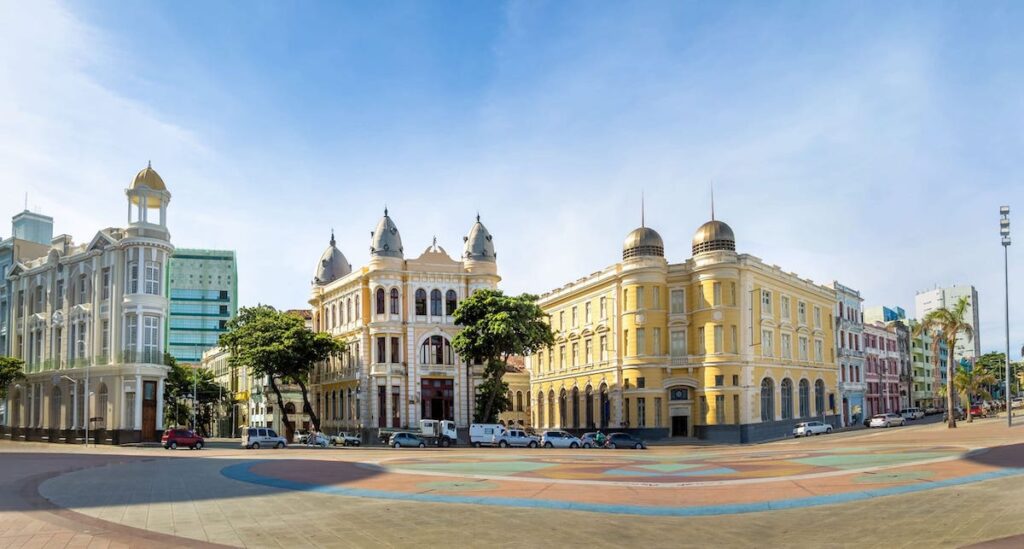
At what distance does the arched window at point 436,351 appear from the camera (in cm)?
7950

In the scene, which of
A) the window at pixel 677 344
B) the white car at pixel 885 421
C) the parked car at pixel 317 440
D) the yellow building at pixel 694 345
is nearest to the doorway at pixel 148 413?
the parked car at pixel 317 440

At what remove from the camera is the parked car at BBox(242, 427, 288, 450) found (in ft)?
198

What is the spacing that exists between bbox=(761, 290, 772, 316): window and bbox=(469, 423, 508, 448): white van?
88.7ft

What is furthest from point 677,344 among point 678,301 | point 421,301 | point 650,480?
point 650,480

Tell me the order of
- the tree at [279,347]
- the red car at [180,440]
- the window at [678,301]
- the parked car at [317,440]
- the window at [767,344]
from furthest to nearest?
the window at [767,344]
the window at [678,301]
the tree at [279,347]
the parked car at [317,440]
the red car at [180,440]

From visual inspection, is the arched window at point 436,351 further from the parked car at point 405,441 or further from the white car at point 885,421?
the white car at point 885,421

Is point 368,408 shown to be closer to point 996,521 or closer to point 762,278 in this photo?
point 762,278

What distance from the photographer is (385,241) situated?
80500 millimetres

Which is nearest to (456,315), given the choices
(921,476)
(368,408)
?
(368,408)

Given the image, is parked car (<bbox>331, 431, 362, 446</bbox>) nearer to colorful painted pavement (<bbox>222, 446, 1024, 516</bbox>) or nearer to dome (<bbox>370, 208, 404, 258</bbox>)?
dome (<bbox>370, 208, 404, 258</bbox>)

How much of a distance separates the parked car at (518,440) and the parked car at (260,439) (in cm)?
1580

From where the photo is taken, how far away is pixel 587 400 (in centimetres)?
8212

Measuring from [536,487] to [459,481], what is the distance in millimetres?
3217

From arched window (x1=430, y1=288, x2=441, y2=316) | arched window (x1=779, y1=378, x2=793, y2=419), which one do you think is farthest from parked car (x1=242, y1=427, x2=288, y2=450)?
arched window (x1=779, y1=378, x2=793, y2=419)
